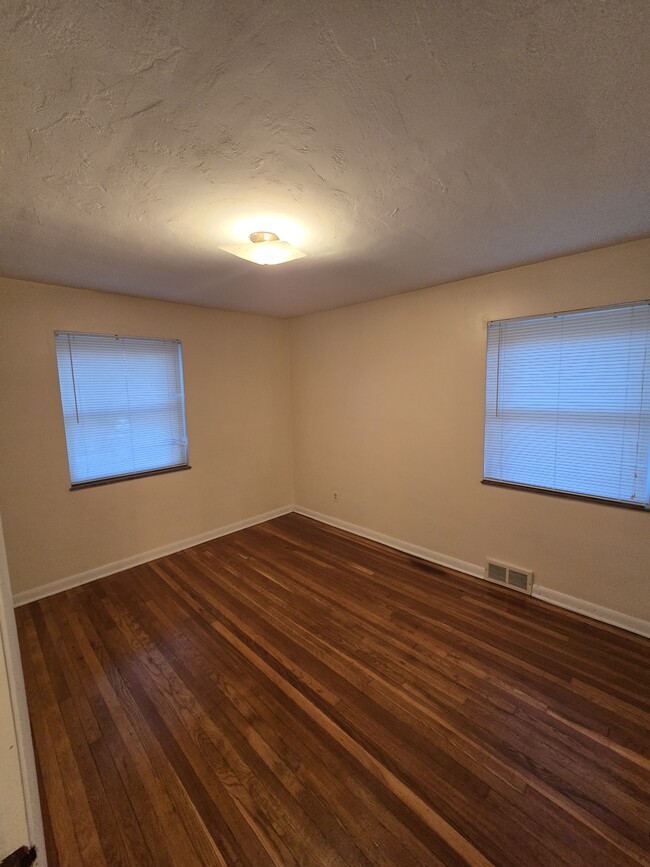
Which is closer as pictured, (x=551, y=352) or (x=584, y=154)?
→ (x=584, y=154)

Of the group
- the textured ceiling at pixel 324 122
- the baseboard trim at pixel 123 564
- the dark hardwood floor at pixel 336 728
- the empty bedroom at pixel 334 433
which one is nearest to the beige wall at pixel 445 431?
the empty bedroom at pixel 334 433

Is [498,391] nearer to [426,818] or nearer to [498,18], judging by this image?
[498,18]

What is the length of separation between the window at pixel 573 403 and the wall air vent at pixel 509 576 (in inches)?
27.1

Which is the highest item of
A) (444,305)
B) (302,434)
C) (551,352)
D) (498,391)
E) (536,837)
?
(444,305)

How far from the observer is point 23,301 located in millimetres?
2641

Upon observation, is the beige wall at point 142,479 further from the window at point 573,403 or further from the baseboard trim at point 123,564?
the window at point 573,403

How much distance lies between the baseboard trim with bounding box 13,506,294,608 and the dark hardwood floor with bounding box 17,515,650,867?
12 cm

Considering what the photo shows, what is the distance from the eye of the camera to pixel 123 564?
3.23 metres

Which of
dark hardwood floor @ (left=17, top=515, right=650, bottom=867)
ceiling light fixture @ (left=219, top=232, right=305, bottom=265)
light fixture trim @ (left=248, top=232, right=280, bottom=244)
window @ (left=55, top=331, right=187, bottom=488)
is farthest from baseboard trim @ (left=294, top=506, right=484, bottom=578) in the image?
light fixture trim @ (left=248, top=232, right=280, bottom=244)

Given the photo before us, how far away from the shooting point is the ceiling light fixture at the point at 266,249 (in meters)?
1.89

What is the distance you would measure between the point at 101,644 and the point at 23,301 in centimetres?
254

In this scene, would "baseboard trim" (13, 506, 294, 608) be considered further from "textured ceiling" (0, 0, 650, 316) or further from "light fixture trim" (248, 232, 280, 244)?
"light fixture trim" (248, 232, 280, 244)

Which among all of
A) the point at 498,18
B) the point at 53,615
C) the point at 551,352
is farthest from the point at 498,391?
the point at 53,615

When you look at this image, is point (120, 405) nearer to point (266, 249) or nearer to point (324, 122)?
point (266, 249)
